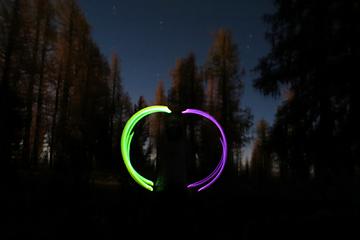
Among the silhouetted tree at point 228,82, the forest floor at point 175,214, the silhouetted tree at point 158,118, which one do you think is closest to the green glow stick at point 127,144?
the forest floor at point 175,214

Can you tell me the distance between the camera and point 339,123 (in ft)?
31.1

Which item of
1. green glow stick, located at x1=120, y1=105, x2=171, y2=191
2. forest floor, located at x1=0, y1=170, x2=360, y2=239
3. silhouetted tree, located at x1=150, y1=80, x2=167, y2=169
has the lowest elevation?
forest floor, located at x1=0, y1=170, x2=360, y2=239

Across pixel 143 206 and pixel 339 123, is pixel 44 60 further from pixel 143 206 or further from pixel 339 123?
pixel 339 123

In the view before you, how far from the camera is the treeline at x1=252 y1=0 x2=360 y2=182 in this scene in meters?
8.80

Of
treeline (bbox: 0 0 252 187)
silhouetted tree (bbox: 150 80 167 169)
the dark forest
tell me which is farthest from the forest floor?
silhouetted tree (bbox: 150 80 167 169)

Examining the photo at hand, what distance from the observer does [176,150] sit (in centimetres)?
548

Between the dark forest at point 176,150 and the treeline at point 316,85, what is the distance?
0.04 m

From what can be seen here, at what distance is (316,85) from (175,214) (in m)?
8.00

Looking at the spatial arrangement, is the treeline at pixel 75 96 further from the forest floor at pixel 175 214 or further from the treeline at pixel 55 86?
the forest floor at pixel 175 214

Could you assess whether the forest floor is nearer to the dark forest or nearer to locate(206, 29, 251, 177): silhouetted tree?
the dark forest

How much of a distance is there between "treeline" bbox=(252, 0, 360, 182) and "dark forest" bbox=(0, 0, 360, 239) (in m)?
0.04

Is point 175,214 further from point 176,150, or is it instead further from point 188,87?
point 188,87

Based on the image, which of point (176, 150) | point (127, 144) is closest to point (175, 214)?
point (176, 150)

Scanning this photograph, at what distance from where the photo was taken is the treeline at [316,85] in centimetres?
880
